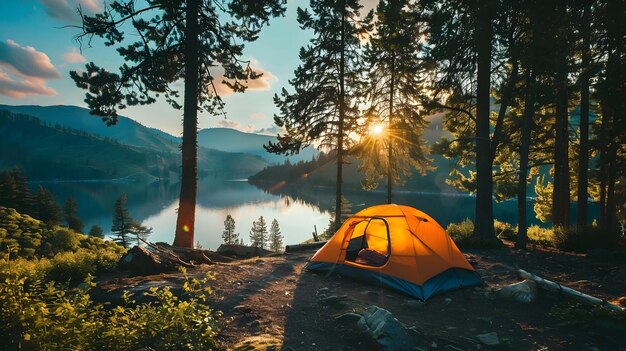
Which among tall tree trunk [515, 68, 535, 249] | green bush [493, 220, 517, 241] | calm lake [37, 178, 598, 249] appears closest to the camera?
tall tree trunk [515, 68, 535, 249]

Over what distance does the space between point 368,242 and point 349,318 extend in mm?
4523

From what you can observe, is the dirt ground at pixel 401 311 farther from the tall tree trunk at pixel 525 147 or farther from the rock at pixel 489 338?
the tall tree trunk at pixel 525 147

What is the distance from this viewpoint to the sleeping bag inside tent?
7.04 meters

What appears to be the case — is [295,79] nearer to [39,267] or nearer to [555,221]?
[39,267]

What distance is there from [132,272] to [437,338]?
254 inches

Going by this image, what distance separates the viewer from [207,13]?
1169 cm

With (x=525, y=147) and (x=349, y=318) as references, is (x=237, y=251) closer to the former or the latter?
(x=349, y=318)

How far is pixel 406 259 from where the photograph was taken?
727 cm

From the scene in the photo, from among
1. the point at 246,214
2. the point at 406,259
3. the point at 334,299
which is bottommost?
the point at 246,214

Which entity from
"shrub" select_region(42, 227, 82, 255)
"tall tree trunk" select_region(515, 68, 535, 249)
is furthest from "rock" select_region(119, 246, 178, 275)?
"tall tree trunk" select_region(515, 68, 535, 249)

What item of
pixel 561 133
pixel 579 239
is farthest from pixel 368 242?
pixel 561 133

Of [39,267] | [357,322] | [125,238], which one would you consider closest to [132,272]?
[39,267]

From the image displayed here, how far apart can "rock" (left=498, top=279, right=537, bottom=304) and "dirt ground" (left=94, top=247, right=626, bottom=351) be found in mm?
118

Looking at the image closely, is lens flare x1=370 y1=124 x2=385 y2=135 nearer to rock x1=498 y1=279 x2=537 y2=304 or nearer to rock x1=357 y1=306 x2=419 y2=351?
rock x1=498 y1=279 x2=537 y2=304
